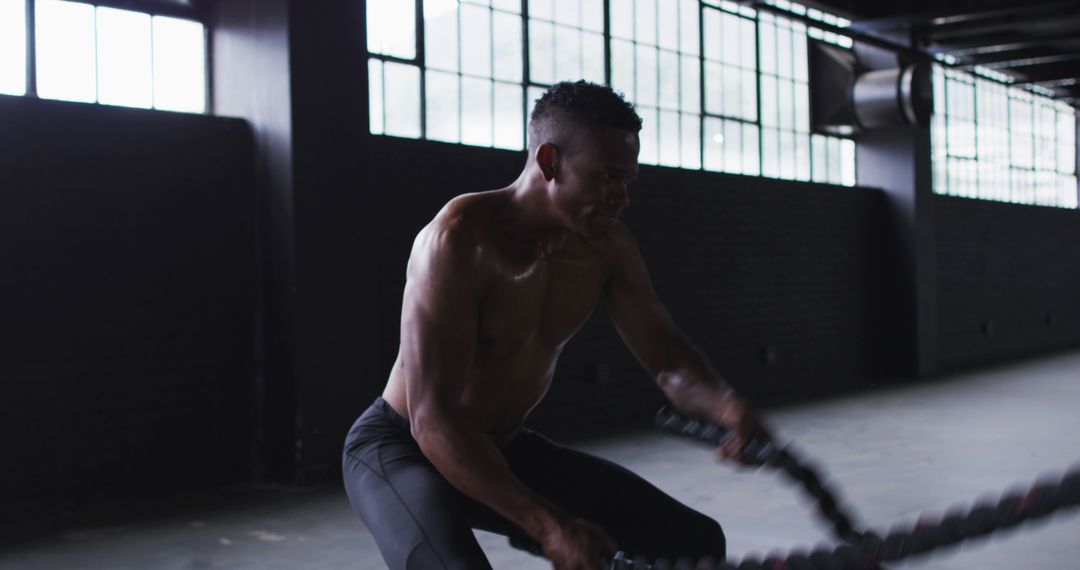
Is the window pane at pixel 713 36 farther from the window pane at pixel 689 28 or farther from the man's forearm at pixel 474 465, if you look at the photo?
the man's forearm at pixel 474 465

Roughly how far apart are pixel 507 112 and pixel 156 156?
2.40m

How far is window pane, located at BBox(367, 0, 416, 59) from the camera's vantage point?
5699mm

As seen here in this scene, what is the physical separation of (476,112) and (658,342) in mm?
4134

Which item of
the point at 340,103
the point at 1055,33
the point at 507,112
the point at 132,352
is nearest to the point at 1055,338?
the point at 1055,33

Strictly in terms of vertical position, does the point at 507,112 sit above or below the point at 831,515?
above

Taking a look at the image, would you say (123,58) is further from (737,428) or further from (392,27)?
(737,428)

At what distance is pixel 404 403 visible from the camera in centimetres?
229

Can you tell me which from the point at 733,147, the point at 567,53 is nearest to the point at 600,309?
the point at 567,53

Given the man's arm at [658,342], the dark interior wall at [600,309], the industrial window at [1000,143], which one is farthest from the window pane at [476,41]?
the industrial window at [1000,143]

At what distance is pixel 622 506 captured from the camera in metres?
2.28

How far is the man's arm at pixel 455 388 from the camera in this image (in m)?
1.73

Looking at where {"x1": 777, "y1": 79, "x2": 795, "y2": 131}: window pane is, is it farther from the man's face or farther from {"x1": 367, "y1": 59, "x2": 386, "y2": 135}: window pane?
the man's face

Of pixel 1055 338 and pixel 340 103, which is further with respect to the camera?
pixel 1055 338

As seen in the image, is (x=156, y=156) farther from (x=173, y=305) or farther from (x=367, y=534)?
(x=367, y=534)
